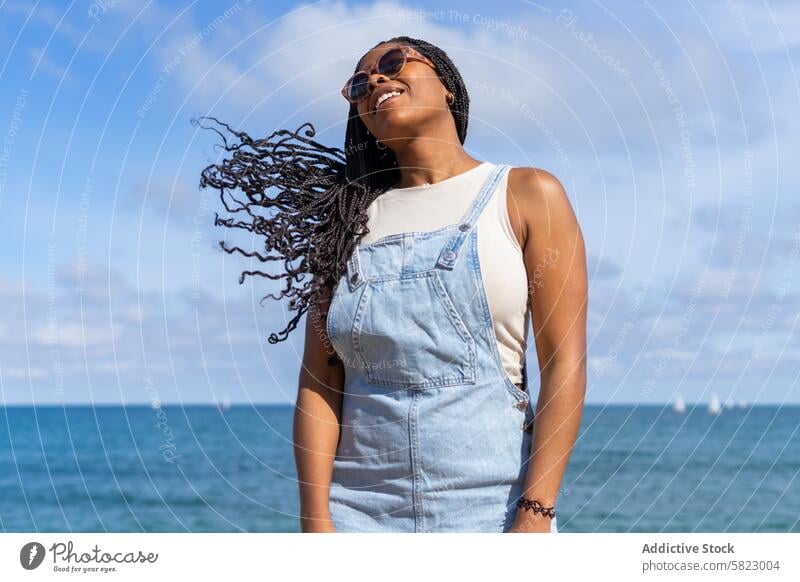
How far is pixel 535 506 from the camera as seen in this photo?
3279mm

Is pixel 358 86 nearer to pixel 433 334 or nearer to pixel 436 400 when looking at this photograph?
pixel 433 334

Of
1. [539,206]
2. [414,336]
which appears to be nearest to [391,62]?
[539,206]

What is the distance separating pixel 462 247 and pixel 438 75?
0.70 m

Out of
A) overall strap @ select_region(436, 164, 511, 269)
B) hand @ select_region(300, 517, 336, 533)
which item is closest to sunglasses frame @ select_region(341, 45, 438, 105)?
overall strap @ select_region(436, 164, 511, 269)

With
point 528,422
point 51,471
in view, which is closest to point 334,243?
point 528,422

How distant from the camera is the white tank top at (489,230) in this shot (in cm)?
333

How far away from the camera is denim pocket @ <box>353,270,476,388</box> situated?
3.35 m

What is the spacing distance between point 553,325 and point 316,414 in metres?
0.89

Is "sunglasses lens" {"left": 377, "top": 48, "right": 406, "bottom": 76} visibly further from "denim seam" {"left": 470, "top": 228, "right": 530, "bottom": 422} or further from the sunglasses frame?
"denim seam" {"left": 470, "top": 228, "right": 530, "bottom": 422}

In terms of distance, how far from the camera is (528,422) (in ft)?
11.2

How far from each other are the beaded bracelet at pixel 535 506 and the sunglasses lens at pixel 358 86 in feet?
4.85

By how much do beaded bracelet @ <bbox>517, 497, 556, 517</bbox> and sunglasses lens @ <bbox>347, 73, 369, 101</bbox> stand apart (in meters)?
1.48

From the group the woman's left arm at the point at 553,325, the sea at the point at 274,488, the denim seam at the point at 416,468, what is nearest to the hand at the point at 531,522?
the woman's left arm at the point at 553,325

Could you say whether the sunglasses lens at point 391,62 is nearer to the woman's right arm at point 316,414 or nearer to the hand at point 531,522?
the woman's right arm at point 316,414
